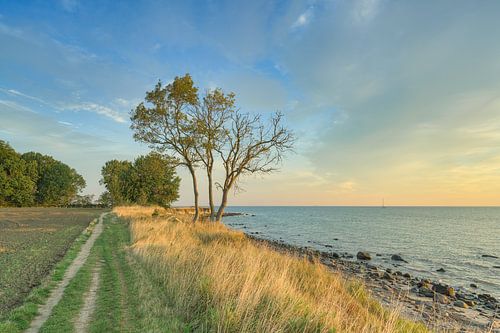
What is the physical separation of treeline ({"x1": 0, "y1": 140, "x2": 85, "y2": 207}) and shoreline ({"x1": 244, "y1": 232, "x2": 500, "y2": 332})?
285 feet

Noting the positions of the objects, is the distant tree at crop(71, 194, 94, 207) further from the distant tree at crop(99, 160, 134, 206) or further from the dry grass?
the dry grass

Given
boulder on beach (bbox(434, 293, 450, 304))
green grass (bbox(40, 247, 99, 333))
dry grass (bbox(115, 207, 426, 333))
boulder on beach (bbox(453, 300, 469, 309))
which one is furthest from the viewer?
boulder on beach (bbox(434, 293, 450, 304))

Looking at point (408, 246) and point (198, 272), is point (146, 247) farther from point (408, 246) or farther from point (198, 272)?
point (408, 246)

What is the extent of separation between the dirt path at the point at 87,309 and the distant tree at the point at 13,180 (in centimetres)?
8489

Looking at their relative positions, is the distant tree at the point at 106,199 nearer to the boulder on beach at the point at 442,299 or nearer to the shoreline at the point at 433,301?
the shoreline at the point at 433,301

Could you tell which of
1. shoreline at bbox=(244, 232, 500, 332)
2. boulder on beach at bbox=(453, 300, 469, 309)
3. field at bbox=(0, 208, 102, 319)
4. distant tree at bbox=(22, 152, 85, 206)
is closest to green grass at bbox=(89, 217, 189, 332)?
field at bbox=(0, 208, 102, 319)

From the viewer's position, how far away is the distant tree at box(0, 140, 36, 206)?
7556 cm

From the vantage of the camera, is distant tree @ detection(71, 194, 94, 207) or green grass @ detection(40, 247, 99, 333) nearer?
green grass @ detection(40, 247, 99, 333)

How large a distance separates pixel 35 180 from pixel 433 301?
100759mm

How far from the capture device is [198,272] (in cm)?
924

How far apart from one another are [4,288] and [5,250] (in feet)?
26.6

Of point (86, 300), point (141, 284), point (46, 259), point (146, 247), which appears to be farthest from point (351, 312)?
point (46, 259)

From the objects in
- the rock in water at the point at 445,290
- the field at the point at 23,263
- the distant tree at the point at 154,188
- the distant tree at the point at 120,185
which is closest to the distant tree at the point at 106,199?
the distant tree at the point at 120,185

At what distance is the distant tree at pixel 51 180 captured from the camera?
89.9 metres
